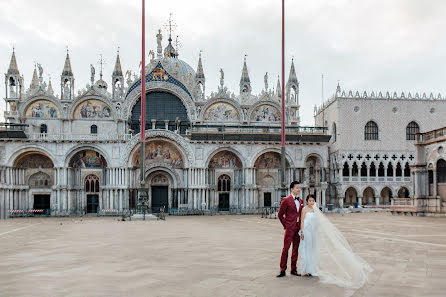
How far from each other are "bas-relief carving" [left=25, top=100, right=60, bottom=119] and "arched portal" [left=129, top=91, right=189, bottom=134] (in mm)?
A: 8283

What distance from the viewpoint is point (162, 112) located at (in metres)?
52.3

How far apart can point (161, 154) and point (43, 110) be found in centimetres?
1389

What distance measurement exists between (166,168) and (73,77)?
593 inches

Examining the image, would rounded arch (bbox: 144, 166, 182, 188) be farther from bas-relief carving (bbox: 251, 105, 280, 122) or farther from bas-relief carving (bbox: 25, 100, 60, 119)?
bas-relief carving (bbox: 25, 100, 60, 119)

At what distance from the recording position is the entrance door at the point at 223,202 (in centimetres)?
5100

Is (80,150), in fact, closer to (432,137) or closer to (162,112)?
(162,112)

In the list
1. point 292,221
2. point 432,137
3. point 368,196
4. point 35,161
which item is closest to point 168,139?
point 35,161

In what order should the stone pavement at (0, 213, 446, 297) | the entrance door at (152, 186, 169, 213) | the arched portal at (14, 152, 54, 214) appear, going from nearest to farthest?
the stone pavement at (0, 213, 446, 297) → the arched portal at (14, 152, 54, 214) → the entrance door at (152, 186, 169, 213)

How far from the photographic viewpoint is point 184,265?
12.3 m

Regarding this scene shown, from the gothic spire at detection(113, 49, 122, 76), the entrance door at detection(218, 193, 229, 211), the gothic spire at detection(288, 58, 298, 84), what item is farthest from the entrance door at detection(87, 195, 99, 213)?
the gothic spire at detection(288, 58, 298, 84)

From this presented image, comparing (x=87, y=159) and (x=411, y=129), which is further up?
(x=411, y=129)

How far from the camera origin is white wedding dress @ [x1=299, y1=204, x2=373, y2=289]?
33.2 ft

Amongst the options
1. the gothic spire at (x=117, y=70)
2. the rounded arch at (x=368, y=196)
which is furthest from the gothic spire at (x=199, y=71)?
the rounded arch at (x=368, y=196)

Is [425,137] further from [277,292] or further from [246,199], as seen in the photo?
[277,292]
